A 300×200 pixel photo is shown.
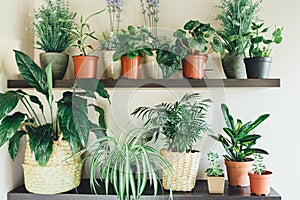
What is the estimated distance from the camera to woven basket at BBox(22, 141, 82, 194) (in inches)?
69.0

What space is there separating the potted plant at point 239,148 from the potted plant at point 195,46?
0.26 m

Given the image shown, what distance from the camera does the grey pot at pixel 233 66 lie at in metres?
1.83

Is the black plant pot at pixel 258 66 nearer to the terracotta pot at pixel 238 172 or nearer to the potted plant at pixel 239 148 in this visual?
the potted plant at pixel 239 148

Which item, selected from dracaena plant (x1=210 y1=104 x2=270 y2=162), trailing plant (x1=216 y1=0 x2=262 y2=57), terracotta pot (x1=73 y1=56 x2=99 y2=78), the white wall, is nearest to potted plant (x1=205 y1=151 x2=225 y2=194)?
dracaena plant (x1=210 y1=104 x2=270 y2=162)

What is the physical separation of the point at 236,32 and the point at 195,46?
238 millimetres

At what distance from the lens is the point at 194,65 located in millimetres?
1821

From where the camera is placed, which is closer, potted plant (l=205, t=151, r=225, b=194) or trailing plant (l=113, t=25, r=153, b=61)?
potted plant (l=205, t=151, r=225, b=194)

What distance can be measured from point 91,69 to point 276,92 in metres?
1.05

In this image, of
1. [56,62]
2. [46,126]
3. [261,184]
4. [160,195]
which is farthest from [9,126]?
[261,184]

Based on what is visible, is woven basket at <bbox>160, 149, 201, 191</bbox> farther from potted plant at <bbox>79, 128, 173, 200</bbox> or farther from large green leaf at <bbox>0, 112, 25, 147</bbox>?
large green leaf at <bbox>0, 112, 25, 147</bbox>

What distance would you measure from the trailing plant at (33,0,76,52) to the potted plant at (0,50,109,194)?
0.19 meters

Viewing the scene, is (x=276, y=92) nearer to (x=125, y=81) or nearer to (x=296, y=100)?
(x=296, y=100)

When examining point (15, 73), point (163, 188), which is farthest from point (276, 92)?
point (15, 73)

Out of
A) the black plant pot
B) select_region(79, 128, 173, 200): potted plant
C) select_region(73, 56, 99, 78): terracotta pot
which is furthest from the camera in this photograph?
select_region(73, 56, 99, 78): terracotta pot
